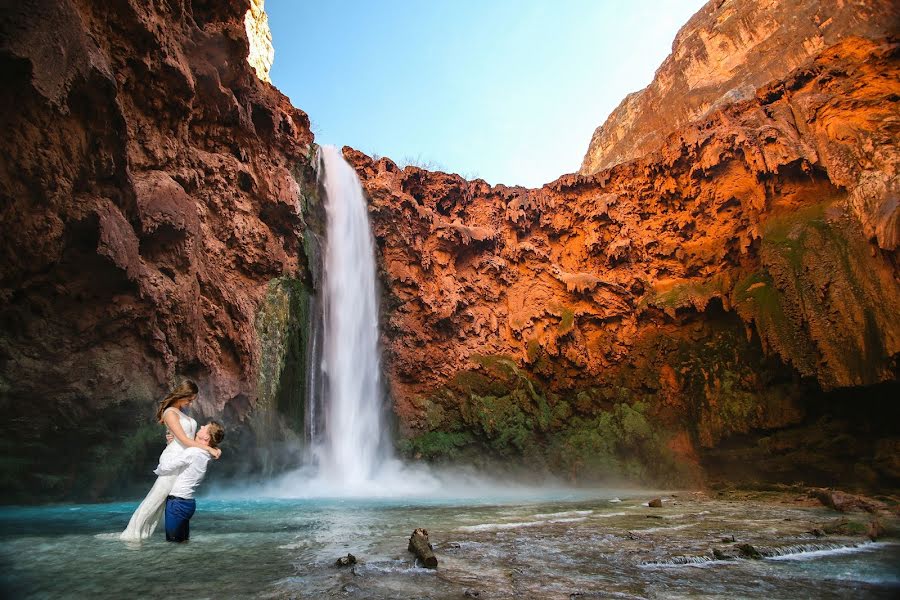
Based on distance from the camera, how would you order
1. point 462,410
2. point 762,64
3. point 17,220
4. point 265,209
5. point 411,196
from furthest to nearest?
1. point 762,64
2. point 411,196
3. point 462,410
4. point 265,209
5. point 17,220

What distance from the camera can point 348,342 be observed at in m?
18.0

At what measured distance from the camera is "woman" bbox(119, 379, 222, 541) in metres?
4.66

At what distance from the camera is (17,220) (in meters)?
8.08

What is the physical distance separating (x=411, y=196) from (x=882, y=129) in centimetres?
1631

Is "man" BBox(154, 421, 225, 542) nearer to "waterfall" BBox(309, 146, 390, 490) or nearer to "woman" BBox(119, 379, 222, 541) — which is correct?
"woman" BBox(119, 379, 222, 541)

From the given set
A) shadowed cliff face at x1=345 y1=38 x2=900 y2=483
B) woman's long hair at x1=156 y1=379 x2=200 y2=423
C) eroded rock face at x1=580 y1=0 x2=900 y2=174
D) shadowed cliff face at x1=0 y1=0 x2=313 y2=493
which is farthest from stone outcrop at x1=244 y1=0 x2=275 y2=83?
woman's long hair at x1=156 y1=379 x2=200 y2=423

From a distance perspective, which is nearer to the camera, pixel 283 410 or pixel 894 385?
pixel 894 385

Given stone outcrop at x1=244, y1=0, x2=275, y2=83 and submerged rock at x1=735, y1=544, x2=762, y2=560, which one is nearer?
submerged rock at x1=735, y1=544, x2=762, y2=560

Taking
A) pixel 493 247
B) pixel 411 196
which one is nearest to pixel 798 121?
pixel 493 247

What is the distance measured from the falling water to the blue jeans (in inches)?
459

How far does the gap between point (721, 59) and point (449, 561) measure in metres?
36.9

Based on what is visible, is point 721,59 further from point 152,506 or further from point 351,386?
point 152,506

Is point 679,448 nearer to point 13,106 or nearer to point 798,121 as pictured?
point 798,121

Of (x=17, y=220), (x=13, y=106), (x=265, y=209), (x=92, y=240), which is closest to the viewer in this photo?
(x=13, y=106)
